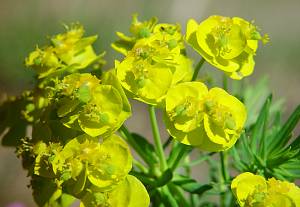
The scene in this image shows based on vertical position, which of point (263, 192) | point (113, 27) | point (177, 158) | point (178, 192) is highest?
point (263, 192)

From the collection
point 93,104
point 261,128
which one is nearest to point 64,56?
point 93,104

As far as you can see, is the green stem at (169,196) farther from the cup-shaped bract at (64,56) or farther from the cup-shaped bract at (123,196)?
the cup-shaped bract at (64,56)

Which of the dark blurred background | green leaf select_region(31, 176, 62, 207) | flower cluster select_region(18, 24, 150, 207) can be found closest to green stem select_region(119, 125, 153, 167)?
flower cluster select_region(18, 24, 150, 207)

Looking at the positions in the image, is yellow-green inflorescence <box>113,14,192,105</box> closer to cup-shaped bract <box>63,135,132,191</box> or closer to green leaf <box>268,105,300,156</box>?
cup-shaped bract <box>63,135,132,191</box>

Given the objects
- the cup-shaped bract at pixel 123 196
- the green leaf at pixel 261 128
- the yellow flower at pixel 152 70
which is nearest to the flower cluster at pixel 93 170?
the cup-shaped bract at pixel 123 196

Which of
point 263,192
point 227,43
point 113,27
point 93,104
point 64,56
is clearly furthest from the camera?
point 113,27

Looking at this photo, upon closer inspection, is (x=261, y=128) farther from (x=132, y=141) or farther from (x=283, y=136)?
(x=132, y=141)

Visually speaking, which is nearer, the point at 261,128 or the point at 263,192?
the point at 263,192
